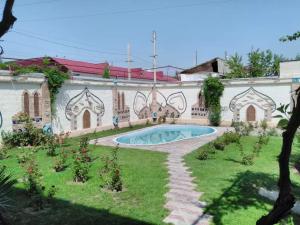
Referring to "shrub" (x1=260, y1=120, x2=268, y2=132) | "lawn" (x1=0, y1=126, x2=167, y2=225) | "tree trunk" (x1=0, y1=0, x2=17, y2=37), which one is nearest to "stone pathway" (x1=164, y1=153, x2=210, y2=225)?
"lawn" (x1=0, y1=126, x2=167, y2=225)

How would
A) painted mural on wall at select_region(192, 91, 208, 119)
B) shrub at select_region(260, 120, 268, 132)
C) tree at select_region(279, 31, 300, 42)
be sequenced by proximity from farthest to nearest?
1. painted mural on wall at select_region(192, 91, 208, 119)
2. shrub at select_region(260, 120, 268, 132)
3. tree at select_region(279, 31, 300, 42)

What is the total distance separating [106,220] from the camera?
5176 mm

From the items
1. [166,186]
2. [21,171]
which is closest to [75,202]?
[166,186]

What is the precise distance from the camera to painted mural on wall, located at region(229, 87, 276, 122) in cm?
1861

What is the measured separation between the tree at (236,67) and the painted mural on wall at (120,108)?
15.7m

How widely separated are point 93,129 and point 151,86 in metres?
6.47

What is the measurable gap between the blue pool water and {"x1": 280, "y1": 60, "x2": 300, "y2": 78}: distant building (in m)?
5.57

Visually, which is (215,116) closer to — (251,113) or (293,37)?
(251,113)

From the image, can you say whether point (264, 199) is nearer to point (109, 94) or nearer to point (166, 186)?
point (166, 186)

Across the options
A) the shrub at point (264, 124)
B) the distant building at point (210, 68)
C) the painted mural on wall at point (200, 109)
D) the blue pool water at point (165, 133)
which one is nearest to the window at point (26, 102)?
the blue pool water at point (165, 133)

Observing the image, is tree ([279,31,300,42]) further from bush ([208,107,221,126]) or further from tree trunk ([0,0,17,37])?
bush ([208,107,221,126])

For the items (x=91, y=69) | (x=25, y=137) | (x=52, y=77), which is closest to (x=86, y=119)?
(x=52, y=77)

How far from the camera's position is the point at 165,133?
18.5 meters

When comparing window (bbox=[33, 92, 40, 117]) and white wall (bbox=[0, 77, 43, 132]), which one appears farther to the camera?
window (bbox=[33, 92, 40, 117])
